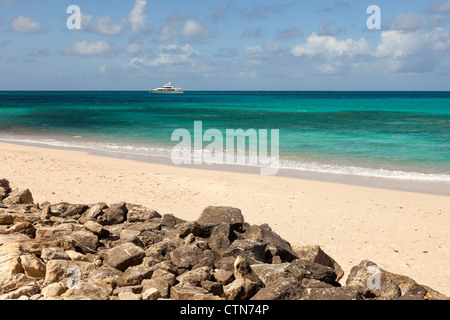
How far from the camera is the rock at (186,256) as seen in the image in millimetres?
6173

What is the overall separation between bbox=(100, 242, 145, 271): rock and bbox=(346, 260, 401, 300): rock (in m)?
2.78

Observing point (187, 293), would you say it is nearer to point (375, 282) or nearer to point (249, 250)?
point (249, 250)

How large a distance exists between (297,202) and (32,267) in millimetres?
7712

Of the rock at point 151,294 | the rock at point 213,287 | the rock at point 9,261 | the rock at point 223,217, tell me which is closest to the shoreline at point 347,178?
the rock at point 223,217

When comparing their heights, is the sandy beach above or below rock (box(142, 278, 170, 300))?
below

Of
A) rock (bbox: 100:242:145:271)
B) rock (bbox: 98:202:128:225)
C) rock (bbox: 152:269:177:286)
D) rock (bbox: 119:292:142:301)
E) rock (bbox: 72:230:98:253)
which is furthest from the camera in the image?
rock (bbox: 98:202:128:225)

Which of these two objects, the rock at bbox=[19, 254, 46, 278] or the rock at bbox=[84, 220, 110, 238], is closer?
the rock at bbox=[19, 254, 46, 278]

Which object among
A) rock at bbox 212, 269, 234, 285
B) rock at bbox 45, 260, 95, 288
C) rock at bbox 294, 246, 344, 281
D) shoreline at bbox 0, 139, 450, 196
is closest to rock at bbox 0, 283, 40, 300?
rock at bbox 45, 260, 95, 288

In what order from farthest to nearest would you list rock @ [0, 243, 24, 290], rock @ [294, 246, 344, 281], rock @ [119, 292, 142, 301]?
rock @ [294, 246, 344, 281]
rock @ [0, 243, 24, 290]
rock @ [119, 292, 142, 301]

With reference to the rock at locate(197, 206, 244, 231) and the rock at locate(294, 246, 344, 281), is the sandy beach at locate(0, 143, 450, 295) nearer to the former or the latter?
the rock at locate(294, 246, 344, 281)

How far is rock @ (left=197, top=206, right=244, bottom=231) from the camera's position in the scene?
7844mm

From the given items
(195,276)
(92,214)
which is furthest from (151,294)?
(92,214)
